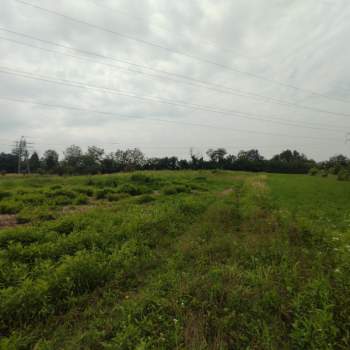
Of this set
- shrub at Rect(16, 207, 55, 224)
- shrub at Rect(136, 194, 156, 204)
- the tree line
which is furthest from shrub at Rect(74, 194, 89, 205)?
the tree line

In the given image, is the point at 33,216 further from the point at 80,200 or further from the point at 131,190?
the point at 131,190

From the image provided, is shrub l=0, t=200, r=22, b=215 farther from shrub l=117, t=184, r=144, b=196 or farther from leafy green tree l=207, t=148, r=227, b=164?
leafy green tree l=207, t=148, r=227, b=164

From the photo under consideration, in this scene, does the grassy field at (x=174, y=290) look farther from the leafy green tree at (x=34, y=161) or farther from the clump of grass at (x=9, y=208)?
the leafy green tree at (x=34, y=161)

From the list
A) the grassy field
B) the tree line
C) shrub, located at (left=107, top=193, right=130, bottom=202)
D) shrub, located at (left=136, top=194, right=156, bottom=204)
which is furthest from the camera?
the tree line

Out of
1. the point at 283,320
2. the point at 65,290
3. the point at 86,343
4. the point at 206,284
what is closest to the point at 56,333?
the point at 86,343

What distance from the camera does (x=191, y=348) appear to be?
8.05 feet

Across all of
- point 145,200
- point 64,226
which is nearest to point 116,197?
point 145,200

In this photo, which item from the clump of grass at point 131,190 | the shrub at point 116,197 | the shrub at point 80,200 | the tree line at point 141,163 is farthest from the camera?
the tree line at point 141,163

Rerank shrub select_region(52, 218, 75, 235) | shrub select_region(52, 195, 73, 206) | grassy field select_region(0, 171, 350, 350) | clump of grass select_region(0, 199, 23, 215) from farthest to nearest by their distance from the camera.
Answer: shrub select_region(52, 195, 73, 206) < clump of grass select_region(0, 199, 23, 215) < shrub select_region(52, 218, 75, 235) < grassy field select_region(0, 171, 350, 350)

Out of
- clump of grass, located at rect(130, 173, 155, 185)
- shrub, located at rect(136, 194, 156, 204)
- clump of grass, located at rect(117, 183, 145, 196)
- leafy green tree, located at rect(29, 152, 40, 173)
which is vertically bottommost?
shrub, located at rect(136, 194, 156, 204)

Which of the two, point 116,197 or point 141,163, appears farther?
point 141,163

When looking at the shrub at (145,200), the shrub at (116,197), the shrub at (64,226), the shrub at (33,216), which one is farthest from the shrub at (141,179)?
the shrub at (64,226)

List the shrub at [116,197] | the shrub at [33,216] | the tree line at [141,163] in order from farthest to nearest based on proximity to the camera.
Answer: the tree line at [141,163]
the shrub at [116,197]
the shrub at [33,216]

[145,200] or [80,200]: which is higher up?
[80,200]
